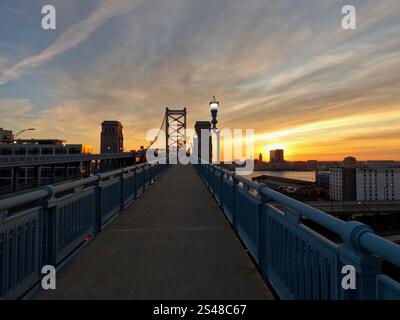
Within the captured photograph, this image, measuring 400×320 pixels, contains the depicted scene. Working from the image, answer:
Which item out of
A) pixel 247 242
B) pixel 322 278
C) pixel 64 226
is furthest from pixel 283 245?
pixel 64 226

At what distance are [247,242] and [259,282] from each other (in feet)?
3.93

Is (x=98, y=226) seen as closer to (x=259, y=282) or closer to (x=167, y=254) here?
(x=167, y=254)

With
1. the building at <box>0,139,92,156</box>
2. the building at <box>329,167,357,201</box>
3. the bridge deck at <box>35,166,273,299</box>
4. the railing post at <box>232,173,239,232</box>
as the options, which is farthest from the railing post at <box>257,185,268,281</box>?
the building at <box>0,139,92,156</box>

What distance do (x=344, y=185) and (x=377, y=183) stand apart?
5.13 metres

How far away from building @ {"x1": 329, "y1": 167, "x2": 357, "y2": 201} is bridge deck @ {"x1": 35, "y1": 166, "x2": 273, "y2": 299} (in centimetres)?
3472

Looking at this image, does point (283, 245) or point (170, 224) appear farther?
point (170, 224)

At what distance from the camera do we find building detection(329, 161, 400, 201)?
38.3 m

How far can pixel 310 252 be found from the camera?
2.55m

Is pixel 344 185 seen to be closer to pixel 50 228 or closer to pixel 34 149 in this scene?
pixel 50 228

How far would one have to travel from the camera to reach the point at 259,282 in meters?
3.79

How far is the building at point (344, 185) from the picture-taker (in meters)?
37.5

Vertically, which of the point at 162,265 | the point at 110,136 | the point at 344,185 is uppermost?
the point at 110,136

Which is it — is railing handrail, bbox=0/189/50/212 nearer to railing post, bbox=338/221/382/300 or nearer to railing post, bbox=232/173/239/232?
railing post, bbox=338/221/382/300

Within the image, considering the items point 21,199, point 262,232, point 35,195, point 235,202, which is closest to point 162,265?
point 262,232
